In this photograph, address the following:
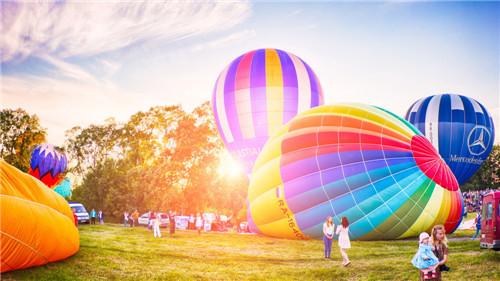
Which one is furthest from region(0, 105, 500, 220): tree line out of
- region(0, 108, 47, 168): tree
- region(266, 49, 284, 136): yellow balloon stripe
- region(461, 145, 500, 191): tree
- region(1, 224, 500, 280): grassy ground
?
region(461, 145, 500, 191): tree

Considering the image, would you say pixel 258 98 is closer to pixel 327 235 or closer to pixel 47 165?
pixel 327 235

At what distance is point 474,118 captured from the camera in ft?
120

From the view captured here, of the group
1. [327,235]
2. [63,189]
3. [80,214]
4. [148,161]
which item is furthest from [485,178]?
[327,235]

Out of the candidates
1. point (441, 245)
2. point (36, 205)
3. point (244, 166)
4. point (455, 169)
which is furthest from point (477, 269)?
point (455, 169)

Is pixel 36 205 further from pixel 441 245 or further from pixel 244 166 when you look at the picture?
pixel 244 166

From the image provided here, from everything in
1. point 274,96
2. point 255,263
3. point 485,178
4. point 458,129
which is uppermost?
point 274,96

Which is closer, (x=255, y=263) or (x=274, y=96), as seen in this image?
(x=255, y=263)

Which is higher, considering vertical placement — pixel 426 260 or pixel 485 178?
pixel 485 178

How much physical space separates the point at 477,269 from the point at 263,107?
65.8 feet

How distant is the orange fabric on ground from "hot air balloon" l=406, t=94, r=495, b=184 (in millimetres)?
30193

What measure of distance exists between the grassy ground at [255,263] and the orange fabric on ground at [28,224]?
0.32 metres

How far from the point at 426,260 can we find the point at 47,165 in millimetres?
33855

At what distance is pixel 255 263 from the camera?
14688 mm

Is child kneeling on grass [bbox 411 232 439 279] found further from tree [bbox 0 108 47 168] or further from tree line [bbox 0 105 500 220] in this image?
tree [bbox 0 108 47 168]
